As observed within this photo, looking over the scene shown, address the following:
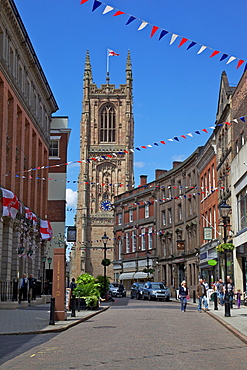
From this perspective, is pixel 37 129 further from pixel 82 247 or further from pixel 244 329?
pixel 82 247

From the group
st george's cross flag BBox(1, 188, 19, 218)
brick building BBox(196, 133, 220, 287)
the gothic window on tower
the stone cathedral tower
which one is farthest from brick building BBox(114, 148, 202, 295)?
the gothic window on tower

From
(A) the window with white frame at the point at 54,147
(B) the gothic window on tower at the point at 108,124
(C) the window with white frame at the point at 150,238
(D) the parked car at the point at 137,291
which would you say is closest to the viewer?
(D) the parked car at the point at 137,291

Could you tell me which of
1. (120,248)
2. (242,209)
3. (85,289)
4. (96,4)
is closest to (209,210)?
(242,209)

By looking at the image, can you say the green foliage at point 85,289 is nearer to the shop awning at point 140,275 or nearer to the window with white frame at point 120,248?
the shop awning at point 140,275

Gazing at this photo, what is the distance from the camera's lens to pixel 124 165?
4363 inches

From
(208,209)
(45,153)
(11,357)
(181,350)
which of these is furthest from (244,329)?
(45,153)

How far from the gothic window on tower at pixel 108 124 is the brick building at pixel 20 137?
68.5 metres

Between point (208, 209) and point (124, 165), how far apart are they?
66.4 m

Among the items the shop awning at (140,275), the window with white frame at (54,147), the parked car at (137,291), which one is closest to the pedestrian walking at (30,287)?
the parked car at (137,291)

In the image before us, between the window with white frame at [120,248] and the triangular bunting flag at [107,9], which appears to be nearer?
the triangular bunting flag at [107,9]

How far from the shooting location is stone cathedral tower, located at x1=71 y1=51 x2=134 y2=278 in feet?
346

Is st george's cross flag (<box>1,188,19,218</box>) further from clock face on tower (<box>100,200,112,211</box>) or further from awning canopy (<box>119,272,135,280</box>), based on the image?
clock face on tower (<box>100,200,112,211</box>)

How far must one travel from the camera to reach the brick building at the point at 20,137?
30984 mm

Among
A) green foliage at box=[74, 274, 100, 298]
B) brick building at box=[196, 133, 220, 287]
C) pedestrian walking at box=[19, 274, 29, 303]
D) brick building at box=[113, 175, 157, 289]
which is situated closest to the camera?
green foliage at box=[74, 274, 100, 298]
